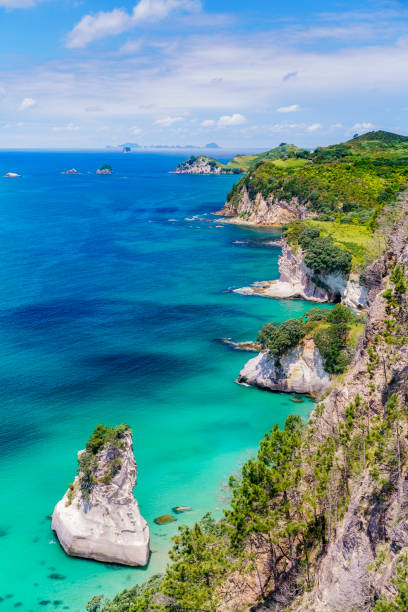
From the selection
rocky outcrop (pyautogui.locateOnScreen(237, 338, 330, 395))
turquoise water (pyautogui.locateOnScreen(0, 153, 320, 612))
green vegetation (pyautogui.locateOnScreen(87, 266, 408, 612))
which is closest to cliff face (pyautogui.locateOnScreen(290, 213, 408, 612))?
green vegetation (pyautogui.locateOnScreen(87, 266, 408, 612))

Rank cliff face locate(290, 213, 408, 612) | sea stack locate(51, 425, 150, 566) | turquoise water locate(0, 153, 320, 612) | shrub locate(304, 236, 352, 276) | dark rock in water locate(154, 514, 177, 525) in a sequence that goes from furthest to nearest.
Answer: shrub locate(304, 236, 352, 276) < dark rock in water locate(154, 514, 177, 525) < turquoise water locate(0, 153, 320, 612) < sea stack locate(51, 425, 150, 566) < cliff face locate(290, 213, 408, 612)

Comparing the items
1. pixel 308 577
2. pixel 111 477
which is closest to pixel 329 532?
pixel 308 577

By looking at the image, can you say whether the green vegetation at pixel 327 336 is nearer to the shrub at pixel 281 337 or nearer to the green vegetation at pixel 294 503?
the shrub at pixel 281 337

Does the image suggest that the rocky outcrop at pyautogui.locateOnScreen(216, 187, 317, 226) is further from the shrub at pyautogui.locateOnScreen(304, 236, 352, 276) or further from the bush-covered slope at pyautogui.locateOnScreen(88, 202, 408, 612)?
the bush-covered slope at pyautogui.locateOnScreen(88, 202, 408, 612)

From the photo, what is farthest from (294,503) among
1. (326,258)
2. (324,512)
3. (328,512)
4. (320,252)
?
(320,252)

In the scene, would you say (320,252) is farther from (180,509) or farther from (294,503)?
(294,503)

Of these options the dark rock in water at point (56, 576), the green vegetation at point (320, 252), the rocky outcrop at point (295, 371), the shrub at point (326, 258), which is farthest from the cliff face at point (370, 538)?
the green vegetation at point (320, 252)
